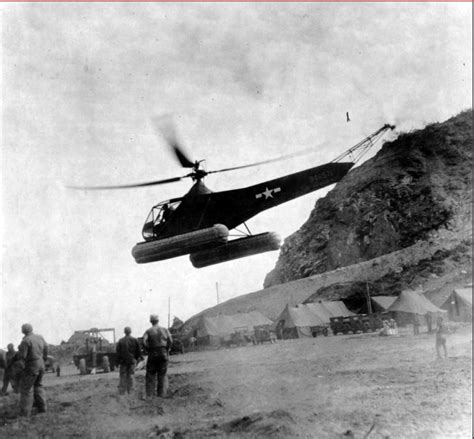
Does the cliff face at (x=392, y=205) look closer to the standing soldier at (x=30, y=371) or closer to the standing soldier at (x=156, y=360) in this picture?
the standing soldier at (x=156, y=360)

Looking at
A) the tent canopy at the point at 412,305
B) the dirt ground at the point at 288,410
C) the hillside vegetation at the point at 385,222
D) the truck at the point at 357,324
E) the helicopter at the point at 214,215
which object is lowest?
the dirt ground at the point at 288,410

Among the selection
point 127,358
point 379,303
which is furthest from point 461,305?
point 127,358

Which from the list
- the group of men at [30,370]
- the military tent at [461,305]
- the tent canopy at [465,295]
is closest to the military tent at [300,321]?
the military tent at [461,305]

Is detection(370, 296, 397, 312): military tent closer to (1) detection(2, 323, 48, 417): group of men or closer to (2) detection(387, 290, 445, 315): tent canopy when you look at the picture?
(2) detection(387, 290, 445, 315): tent canopy

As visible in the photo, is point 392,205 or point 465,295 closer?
point 465,295

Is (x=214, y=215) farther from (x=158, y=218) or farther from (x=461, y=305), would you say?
(x=461, y=305)

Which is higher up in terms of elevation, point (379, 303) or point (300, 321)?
point (379, 303)
